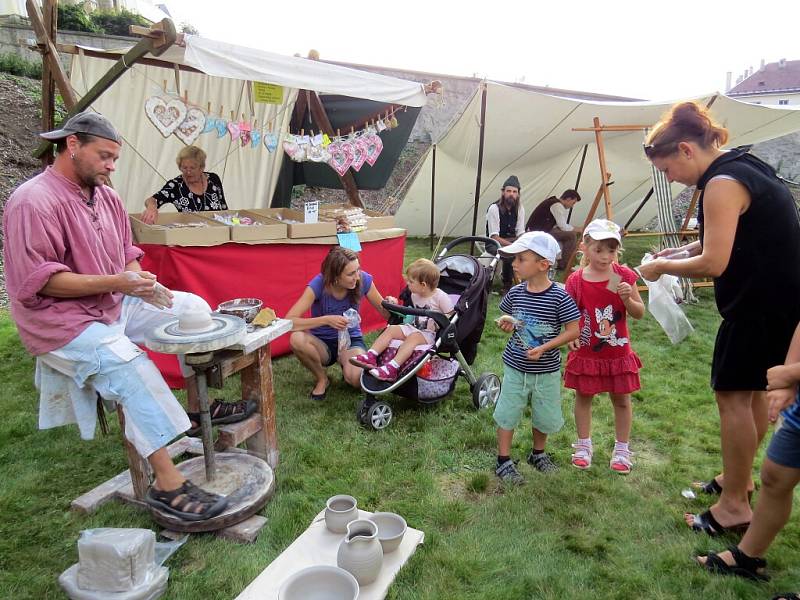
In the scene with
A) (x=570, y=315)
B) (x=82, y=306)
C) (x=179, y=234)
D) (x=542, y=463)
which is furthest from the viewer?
(x=179, y=234)

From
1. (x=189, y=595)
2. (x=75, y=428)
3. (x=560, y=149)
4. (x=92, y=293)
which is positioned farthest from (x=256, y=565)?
(x=560, y=149)

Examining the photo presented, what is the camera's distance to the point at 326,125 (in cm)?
532

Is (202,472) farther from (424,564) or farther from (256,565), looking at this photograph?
(424,564)

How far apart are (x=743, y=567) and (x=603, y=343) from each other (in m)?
1.06

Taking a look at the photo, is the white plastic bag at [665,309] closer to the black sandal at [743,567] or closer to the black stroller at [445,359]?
the black stroller at [445,359]

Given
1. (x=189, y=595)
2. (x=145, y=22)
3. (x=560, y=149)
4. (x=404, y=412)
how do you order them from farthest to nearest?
1. (x=145, y=22)
2. (x=560, y=149)
3. (x=404, y=412)
4. (x=189, y=595)

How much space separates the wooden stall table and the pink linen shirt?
1.29 meters

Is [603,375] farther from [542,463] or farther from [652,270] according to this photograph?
[652,270]

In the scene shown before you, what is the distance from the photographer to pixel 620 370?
2.58m

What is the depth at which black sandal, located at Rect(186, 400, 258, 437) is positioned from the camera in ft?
8.35

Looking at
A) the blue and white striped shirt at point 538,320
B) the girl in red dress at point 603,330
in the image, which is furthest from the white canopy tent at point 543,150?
the blue and white striped shirt at point 538,320

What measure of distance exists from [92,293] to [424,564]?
5.53ft

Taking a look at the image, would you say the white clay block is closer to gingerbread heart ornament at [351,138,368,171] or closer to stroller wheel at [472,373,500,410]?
stroller wheel at [472,373,500,410]

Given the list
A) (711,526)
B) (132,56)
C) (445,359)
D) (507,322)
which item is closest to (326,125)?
(132,56)
